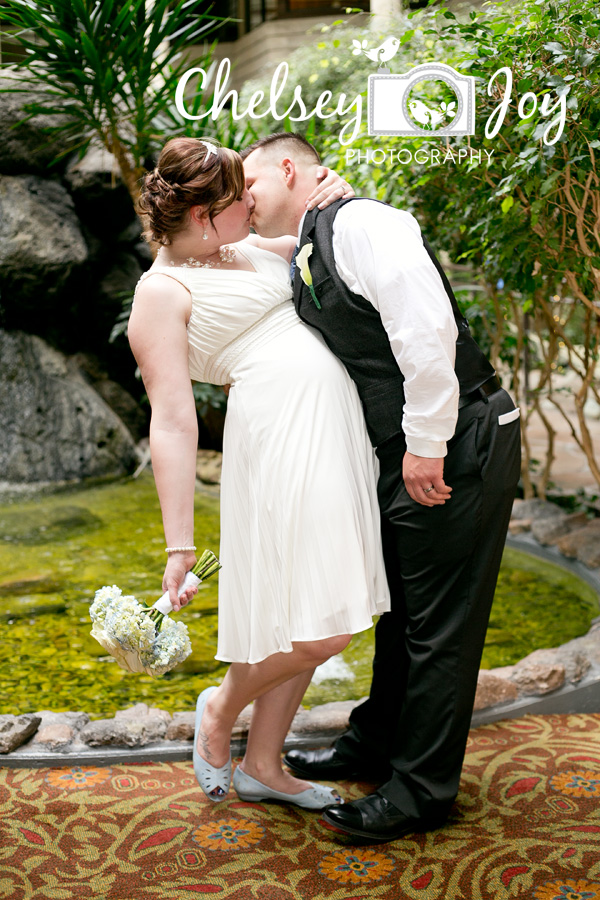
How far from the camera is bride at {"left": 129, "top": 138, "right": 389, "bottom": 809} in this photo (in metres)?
1.87

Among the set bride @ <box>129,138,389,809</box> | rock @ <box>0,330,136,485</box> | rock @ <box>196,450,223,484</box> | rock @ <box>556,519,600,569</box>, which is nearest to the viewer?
bride @ <box>129,138,389,809</box>

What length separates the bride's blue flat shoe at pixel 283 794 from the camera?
7.09ft

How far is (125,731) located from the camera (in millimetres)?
2416

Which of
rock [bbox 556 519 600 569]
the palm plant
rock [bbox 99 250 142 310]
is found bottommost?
rock [bbox 556 519 600 569]

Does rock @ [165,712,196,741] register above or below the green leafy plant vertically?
below

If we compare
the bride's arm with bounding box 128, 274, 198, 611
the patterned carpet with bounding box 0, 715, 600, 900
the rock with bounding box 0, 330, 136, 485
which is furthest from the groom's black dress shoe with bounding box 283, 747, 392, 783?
the rock with bounding box 0, 330, 136, 485

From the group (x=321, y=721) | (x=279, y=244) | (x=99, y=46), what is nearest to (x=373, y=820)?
(x=321, y=721)

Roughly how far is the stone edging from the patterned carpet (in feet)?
0.18

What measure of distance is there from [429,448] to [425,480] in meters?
0.08

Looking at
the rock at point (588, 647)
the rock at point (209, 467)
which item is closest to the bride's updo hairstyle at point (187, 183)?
the rock at point (588, 647)

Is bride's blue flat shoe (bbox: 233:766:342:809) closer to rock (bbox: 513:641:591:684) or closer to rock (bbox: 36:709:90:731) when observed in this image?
rock (bbox: 36:709:90:731)

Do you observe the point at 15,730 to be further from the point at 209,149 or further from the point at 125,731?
the point at 209,149

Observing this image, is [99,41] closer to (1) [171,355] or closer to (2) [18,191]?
(2) [18,191]

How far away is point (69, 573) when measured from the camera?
14.1 ft
